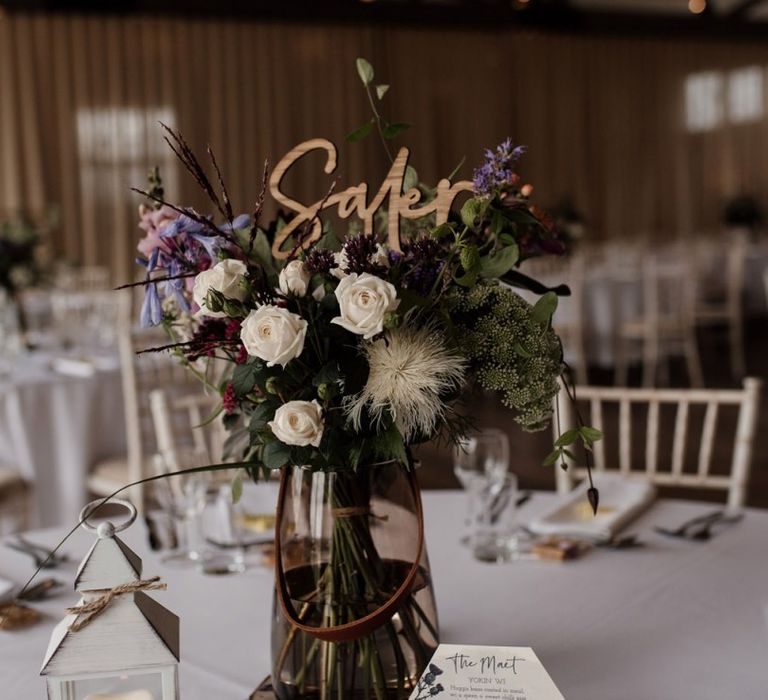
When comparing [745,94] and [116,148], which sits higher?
[745,94]

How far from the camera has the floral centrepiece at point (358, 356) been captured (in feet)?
3.39

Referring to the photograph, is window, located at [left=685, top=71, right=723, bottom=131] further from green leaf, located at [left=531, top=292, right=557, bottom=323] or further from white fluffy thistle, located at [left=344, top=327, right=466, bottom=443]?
white fluffy thistle, located at [left=344, top=327, right=466, bottom=443]

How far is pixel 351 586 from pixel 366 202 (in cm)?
48

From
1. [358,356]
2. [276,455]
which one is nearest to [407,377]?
[358,356]

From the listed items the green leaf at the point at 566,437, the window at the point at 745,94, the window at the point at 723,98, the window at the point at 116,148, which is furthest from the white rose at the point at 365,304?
the window at the point at 745,94

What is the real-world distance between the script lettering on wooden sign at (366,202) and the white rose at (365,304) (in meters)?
0.17

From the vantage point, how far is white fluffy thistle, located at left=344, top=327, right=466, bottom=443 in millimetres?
1026

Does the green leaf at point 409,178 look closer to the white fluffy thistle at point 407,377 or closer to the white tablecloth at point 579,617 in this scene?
the white fluffy thistle at point 407,377

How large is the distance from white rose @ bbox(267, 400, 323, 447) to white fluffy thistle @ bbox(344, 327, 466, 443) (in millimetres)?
44

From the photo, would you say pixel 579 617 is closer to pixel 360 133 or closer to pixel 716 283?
pixel 360 133

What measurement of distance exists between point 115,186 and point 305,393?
29.7ft

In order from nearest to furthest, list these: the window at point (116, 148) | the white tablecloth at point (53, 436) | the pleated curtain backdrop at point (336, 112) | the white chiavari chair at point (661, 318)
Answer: the white tablecloth at point (53, 436), the white chiavari chair at point (661, 318), the pleated curtain backdrop at point (336, 112), the window at point (116, 148)

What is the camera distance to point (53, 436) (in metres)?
3.67

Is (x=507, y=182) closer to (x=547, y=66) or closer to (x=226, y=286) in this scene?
(x=226, y=286)
